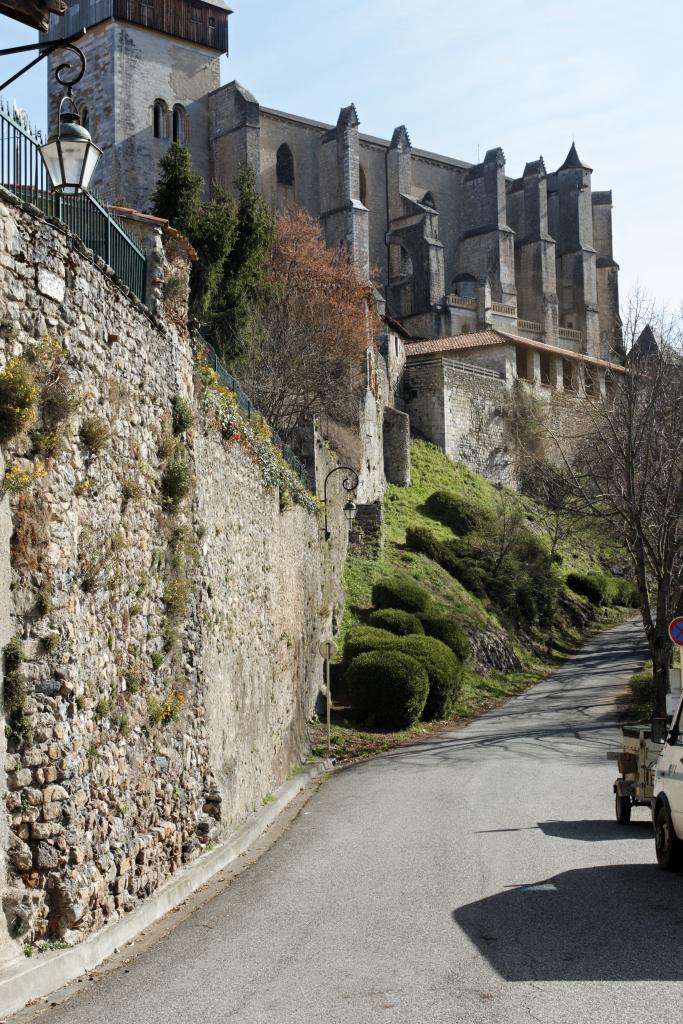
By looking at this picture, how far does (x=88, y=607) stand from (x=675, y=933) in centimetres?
443

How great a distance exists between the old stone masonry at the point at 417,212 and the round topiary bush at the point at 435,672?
17.6 m

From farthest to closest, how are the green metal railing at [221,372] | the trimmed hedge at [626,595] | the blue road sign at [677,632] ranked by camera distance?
1. the trimmed hedge at [626,595]
2. the green metal railing at [221,372]
3. the blue road sign at [677,632]

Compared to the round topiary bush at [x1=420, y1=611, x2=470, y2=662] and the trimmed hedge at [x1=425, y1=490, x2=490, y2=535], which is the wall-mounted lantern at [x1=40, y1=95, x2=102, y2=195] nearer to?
the round topiary bush at [x1=420, y1=611, x2=470, y2=662]

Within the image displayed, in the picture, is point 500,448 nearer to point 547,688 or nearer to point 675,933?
point 547,688

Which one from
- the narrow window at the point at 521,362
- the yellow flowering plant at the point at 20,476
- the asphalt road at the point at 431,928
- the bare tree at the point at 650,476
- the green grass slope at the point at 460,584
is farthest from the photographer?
the narrow window at the point at 521,362

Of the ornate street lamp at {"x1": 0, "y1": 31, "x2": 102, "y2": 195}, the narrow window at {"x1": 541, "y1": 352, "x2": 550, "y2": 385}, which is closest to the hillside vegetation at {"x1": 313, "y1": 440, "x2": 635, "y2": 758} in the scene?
the narrow window at {"x1": 541, "y1": 352, "x2": 550, "y2": 385}

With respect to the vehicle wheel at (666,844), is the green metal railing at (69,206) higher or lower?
higher

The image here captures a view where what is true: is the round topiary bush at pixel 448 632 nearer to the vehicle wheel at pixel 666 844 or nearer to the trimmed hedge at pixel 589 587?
the trimmed hedge at pixel 589 587

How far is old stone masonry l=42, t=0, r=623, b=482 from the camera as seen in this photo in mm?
51500

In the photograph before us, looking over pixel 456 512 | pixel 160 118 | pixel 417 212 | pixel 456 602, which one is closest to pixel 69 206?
pixel 456 602

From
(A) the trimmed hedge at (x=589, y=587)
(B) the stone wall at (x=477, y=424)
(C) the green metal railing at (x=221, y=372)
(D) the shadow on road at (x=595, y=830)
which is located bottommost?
(D) the shadow on road at (x=595, y=830)

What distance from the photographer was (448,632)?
1199 inches

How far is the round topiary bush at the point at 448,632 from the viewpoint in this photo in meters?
30.3

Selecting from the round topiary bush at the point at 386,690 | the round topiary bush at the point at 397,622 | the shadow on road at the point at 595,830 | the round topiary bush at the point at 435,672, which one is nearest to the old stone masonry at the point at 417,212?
the round topiary bush at the point at 397,622
